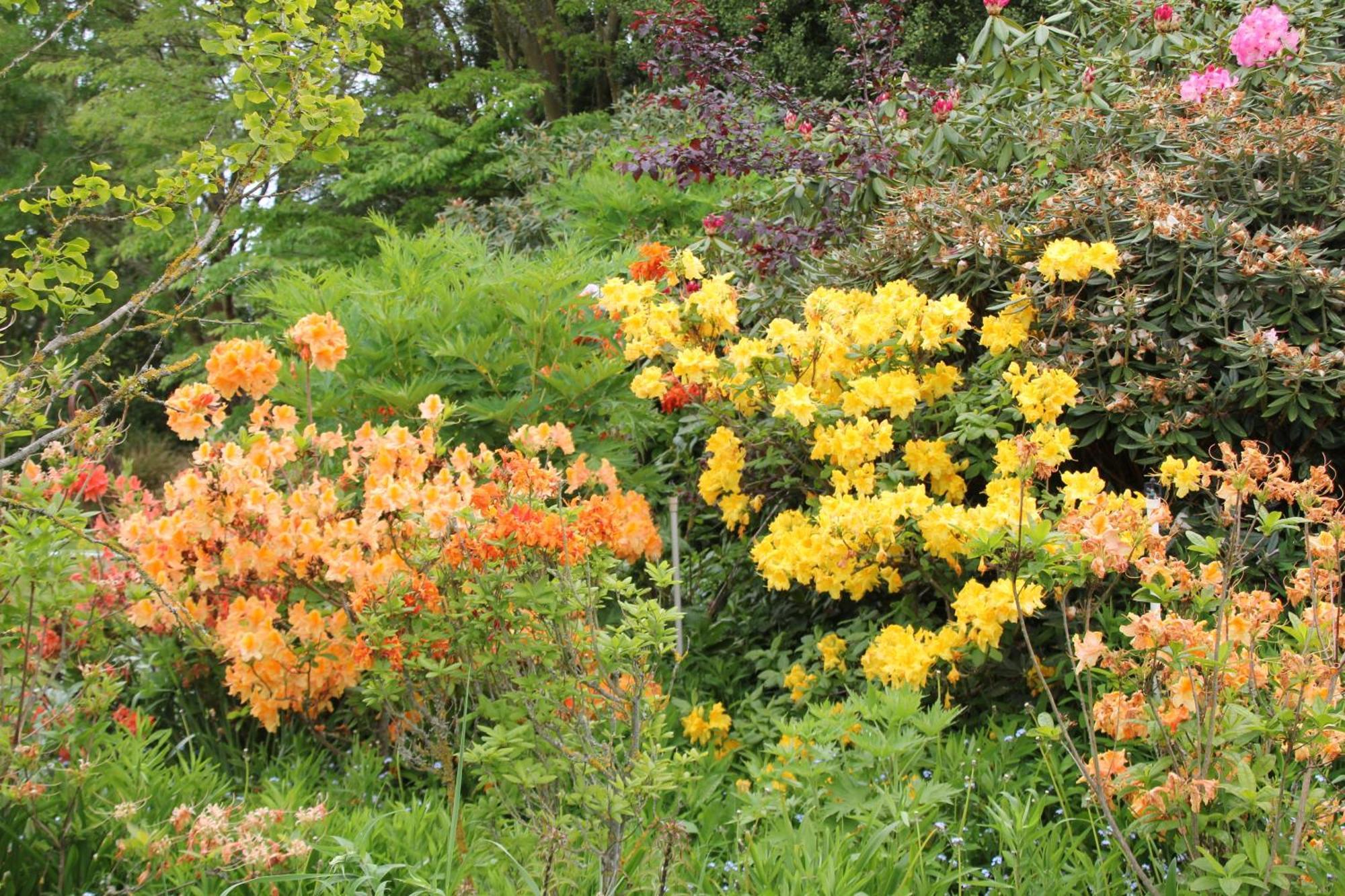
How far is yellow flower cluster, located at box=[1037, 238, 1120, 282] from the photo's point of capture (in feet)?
9.61

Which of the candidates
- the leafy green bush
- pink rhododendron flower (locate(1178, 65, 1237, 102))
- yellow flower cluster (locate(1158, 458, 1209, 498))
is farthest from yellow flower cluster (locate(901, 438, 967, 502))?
pink rhododendron flower (locate(1178, 65, 1237, 102))

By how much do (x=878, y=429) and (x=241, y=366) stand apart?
5.41ft

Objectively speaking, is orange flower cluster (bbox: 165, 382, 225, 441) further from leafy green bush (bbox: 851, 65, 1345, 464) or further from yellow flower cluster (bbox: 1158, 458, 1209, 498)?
yellow flower cluster (bbox: 1158, 458, 1209, 498)

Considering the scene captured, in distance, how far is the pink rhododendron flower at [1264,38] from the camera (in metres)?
3.89

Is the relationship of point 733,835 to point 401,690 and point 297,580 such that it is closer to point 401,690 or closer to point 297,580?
point 401,690

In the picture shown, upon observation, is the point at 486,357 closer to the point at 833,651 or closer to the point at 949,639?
the point at 833,651

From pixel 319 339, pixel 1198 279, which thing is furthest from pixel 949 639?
pixel 319 339

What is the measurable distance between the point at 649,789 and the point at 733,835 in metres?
0.82

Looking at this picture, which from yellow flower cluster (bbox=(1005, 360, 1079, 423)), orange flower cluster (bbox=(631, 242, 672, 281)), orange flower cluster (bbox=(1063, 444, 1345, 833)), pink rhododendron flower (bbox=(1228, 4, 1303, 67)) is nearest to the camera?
orange flower cluster (bbox=(1063, 444, 1345, 833))

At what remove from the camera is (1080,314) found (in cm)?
315

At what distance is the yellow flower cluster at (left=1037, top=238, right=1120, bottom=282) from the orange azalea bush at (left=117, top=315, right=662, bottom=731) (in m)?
1.27

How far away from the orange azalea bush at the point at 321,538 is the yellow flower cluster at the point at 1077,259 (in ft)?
4.16

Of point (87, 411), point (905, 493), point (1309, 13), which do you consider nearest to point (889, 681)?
point (905, 493)

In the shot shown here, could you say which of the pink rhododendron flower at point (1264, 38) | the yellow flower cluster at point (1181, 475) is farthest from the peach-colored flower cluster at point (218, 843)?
the pink rhododendron flower at point (1264, 38)
